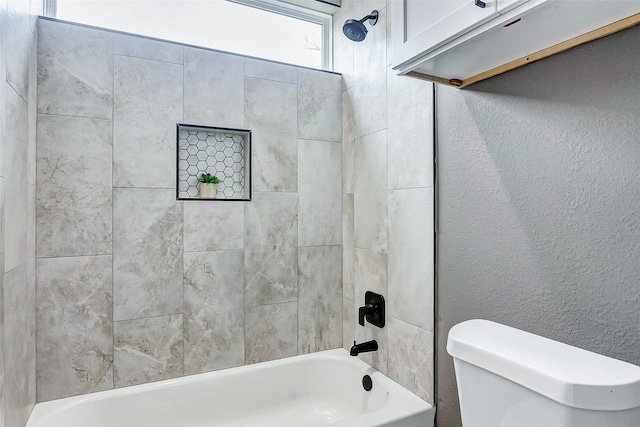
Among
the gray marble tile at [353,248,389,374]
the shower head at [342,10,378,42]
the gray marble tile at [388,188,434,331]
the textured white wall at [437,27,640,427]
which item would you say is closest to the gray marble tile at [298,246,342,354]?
the gray marble tile at [353,248,389,374]

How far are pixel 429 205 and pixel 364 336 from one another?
87 centimetres

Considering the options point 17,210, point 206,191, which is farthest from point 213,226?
point 17,210

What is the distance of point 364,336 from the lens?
2064 millimetres

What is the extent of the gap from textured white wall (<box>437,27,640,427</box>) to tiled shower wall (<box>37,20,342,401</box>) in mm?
856

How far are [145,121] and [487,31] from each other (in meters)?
1.52

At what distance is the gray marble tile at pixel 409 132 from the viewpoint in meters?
1.62

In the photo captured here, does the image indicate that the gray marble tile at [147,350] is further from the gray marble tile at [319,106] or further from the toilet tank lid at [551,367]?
the toilet tank lid at [551,367]

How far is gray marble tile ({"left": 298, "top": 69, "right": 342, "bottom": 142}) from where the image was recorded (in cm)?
218

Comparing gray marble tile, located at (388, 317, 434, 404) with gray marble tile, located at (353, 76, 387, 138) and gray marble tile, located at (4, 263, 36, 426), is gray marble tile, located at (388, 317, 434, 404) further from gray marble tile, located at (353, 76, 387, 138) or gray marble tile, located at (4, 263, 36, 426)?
gray marble tile, located at (4, 263, 36, 426)

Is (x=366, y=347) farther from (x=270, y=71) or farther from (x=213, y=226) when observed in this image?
(x=270, y=71)

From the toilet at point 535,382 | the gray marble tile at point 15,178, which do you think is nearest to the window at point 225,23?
the gray marble tile at point 15,178

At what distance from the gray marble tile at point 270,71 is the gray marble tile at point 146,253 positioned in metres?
0.78

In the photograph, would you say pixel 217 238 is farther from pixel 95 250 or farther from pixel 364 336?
pixel 364 336

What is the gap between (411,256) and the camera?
172cm
